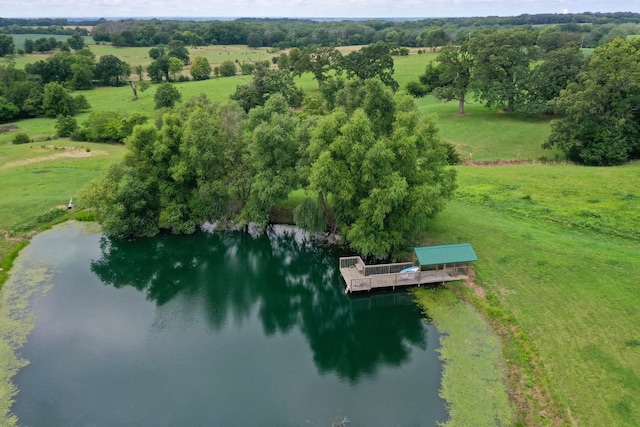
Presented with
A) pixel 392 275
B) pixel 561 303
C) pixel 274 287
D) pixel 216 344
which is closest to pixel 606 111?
pixel 561 303

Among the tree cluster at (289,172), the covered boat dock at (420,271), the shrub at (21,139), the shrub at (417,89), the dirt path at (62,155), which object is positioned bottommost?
the shrub at (21,139)

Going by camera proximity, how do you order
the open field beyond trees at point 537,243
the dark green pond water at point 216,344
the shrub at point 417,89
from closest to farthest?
the dark green pond water at point 216,344, the open field beyond trees at point 537,243, the shrub at point 417,89

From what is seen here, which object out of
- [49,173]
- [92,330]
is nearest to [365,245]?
[92,330]

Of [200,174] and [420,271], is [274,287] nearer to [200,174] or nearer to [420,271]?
[420,271]

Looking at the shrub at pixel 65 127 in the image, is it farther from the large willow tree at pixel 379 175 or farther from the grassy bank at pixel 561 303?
the grassy bank at pixel 561 303

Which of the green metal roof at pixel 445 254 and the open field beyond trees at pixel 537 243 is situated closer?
the open field beyond trees at pixel 537 243

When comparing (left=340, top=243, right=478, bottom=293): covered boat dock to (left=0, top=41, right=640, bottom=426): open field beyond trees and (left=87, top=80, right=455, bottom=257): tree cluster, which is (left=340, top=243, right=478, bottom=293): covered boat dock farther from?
(left=87, top=80, right=455, bottom=257): tree cluster

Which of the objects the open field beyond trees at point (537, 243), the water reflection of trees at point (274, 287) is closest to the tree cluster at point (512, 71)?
the open field beyond trees at point (537, 243)

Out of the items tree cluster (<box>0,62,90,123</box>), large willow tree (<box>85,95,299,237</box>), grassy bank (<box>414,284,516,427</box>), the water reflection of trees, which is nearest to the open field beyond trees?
grassy bank (<box>414,284,516,427</box>)
